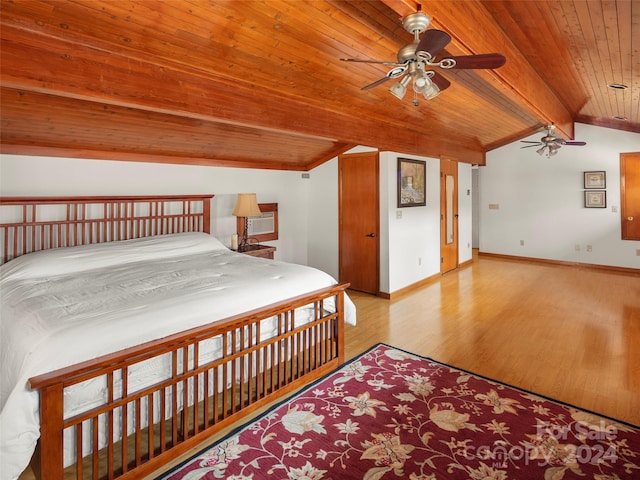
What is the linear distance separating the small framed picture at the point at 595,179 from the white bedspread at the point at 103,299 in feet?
20.5

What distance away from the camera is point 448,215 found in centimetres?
684

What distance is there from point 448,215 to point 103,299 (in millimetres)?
5939

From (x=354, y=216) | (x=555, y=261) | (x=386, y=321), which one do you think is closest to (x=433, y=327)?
(x=386, y=321)

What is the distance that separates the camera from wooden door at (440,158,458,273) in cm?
659

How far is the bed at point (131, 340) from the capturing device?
5.54 feet

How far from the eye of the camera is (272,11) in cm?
241

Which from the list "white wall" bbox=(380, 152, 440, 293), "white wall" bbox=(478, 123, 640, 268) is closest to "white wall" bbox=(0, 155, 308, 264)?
"white wall" bbox=(380, 152, 440, 293)

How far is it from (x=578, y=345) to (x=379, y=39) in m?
3.33

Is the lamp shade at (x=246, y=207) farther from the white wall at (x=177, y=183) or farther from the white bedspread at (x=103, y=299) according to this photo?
the white bedspread at (x=103, y=299)

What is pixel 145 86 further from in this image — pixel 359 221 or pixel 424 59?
pixel 359 221

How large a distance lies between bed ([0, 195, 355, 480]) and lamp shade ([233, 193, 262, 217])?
1.05m

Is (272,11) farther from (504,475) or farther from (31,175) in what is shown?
(504,475)

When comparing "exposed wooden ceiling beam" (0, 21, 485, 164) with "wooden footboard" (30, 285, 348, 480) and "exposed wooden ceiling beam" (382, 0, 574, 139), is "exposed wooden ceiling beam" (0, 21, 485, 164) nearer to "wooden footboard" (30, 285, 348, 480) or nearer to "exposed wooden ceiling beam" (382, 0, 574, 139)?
"exposed wooden ceiling beam" (382, 0, 574, 139)

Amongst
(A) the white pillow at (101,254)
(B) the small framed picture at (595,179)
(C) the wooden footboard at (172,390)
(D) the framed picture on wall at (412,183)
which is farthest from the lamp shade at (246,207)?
(B) the small framed picture at (595,179)
